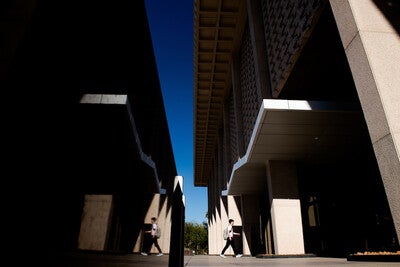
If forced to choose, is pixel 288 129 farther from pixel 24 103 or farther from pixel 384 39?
pixel 24 103

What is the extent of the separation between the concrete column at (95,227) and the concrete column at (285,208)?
9.45m

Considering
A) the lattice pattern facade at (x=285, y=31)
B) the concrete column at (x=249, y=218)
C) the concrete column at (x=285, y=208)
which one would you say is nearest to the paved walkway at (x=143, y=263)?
the concrete column at (x=285, y=208)

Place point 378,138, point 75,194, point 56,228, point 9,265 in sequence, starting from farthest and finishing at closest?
point 378,138 < point 75,194 < point 56,228 < point 9,265

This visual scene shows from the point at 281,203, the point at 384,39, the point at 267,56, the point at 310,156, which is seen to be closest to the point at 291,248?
the point at 281,203

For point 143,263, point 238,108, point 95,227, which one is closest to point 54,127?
point 95,227

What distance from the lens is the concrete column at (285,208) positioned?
10.5 m

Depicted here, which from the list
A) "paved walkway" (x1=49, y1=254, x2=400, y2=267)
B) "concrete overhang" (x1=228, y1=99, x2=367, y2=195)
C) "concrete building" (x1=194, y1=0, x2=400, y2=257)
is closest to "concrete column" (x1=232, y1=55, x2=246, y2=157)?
"concrete building" (x1=194, y1=0, x2=400, y2=257)

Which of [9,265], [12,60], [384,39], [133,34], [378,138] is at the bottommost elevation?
[9,265]

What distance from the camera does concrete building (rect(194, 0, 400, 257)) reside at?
3445 millimetres

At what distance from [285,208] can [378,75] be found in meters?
8.73

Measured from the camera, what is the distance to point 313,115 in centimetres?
844

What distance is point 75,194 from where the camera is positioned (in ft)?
9.35

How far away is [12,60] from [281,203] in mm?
10450

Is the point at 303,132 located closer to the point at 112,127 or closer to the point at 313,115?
the point at 313,115
